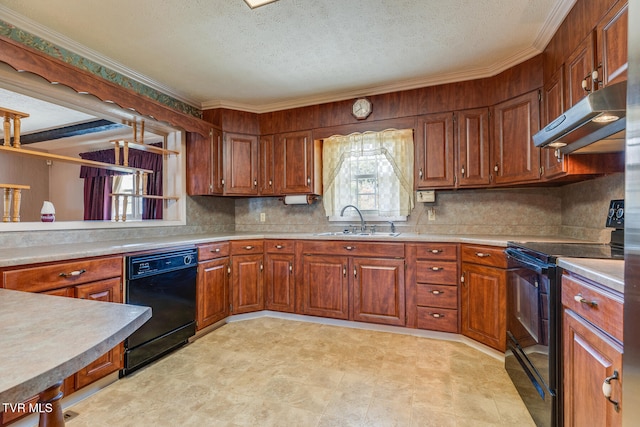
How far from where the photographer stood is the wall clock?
3160 millimetres

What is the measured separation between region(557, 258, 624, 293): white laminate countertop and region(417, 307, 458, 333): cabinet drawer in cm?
137

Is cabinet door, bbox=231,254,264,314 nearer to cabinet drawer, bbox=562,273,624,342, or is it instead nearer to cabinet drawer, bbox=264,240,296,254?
cabinet drawer, bbox=264,240,296,254

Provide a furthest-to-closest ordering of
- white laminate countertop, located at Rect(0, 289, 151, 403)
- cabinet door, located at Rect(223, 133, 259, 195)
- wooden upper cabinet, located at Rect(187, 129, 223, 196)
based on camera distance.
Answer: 1. cabinet door, located at Rect(223, 133, 259, 195)
2. wooden upper cabinet, located at Rect(187, 129, 223, 196)
3. white laminate countertop, located at Rect(0, 289, 151, 403)

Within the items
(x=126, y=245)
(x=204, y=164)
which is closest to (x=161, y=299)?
(x=126, y=245)

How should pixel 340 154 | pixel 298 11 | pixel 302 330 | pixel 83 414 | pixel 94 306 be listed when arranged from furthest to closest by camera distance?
pixel 340 154 < pixel 302 330 < pixel 298 11 < pixel 83 414 < pixel 94 306

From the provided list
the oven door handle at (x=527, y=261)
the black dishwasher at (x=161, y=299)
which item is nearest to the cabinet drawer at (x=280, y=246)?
the black dishwasher at (x=161, y=299)

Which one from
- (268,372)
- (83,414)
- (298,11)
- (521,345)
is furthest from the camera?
(268,372)

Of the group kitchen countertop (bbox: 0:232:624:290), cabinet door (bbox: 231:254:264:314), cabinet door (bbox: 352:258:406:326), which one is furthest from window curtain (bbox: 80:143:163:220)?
cabinet door (bbox: 352:258:406:326)

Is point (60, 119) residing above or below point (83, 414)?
above

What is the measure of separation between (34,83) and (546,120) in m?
3.58

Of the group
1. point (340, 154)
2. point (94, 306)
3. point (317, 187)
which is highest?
point (340, 154)

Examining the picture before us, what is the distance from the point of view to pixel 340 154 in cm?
347

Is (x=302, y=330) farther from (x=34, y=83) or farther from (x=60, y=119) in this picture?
(x=60, y=119)

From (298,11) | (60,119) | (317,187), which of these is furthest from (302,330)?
(60,119)
